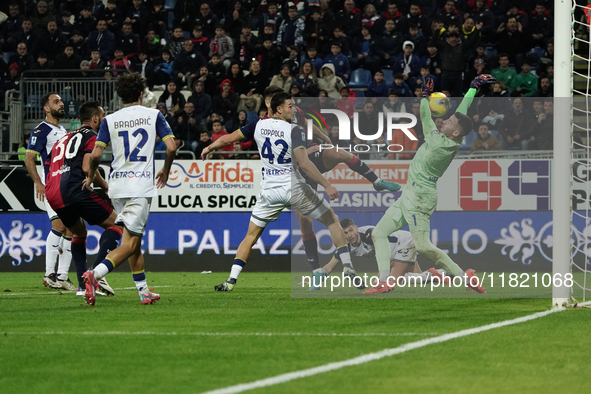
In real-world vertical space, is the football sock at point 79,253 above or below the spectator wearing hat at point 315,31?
below

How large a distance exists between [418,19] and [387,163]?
12.5 meters

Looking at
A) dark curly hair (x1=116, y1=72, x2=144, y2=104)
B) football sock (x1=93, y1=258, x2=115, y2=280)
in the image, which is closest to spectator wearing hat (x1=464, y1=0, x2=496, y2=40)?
dark curly hair (x1=116, y1=72, x2=144, y2=104)

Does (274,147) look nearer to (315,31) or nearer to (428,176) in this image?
(428,176)

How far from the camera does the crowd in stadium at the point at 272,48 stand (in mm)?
18688

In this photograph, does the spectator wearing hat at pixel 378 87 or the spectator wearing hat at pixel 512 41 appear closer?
the spectator wearing hat at pixel 378 87

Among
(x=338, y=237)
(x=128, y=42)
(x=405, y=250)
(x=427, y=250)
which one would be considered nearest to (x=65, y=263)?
(x=338, y=237)

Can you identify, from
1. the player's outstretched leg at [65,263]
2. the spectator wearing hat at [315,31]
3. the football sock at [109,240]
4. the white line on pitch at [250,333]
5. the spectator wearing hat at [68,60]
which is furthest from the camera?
the spectator wearing hat at [315,31]

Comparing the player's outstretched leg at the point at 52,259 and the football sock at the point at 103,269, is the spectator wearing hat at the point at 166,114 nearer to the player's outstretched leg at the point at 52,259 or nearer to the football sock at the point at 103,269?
the player's outstretched leg at the point at 52,259

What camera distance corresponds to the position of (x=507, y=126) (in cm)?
1029

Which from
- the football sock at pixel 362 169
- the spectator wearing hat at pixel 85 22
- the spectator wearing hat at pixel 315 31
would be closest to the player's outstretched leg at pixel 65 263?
the football sock at pixel 362 169

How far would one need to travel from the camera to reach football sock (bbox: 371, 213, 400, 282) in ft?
29.3

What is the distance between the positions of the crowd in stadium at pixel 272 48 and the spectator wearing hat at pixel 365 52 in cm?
3

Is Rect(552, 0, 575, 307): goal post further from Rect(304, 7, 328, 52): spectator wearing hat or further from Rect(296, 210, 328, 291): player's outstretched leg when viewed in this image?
Rect(304, 7, 328, 52): spectator wearing hat

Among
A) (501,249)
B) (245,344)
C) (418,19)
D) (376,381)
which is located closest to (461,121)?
(501,249)
